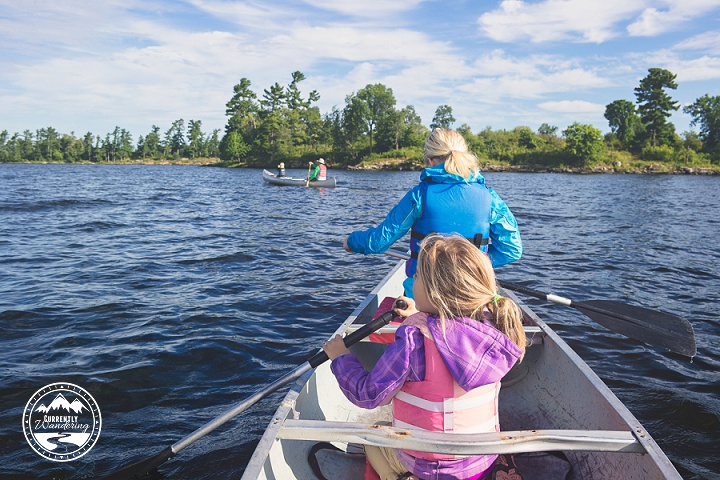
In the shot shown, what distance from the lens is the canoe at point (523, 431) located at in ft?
7.02

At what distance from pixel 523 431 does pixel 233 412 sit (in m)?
1.78

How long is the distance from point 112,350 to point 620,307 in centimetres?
512

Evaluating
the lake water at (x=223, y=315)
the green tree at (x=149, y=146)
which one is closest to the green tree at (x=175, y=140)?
the green tree at (x=149, y=146)

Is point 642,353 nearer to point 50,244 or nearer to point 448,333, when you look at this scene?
point 448,333

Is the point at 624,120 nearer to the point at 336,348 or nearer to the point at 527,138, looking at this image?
the point at 527,138

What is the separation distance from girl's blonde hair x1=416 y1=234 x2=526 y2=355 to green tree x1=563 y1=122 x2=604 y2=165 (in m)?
70.4

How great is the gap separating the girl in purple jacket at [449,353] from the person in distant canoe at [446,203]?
1.36 meters

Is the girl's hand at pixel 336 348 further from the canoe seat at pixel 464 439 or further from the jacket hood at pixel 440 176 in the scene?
the jacket hood at pixel 440 176

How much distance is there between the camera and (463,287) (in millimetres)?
2006

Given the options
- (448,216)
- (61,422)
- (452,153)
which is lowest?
(61,422)

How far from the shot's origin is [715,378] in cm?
504

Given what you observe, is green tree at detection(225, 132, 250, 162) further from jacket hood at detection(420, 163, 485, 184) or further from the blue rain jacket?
jacket hood at detection(420, 163, 485, 184)

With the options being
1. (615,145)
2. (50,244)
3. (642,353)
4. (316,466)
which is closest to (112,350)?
(316,466)

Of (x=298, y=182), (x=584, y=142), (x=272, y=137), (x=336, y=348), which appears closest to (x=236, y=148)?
(x=272, y=137)
